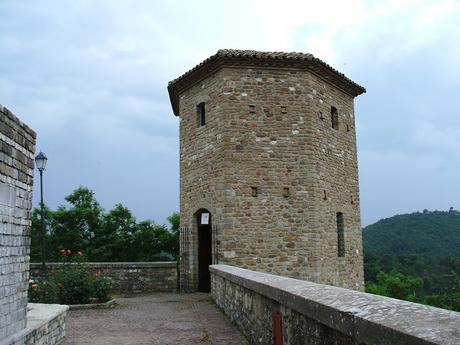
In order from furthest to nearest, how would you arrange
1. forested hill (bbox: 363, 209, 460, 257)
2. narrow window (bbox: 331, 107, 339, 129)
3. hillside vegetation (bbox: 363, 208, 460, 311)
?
forested hill (bbox: 363, 209, 460, 257)
hillside vegetation (bbox: 363, 208, 460, 311)
narrow window (bbox: 331, 107, 339, 129)

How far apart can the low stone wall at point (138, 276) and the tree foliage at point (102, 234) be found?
6.60 metres

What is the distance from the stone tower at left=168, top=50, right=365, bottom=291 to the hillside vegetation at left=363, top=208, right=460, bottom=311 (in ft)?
55.4

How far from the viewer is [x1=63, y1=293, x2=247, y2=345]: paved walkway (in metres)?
7.12

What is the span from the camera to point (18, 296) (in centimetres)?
561

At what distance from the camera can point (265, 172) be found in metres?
13.2

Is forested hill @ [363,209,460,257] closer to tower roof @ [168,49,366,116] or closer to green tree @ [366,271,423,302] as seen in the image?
green tree @ [366,271,423,302]

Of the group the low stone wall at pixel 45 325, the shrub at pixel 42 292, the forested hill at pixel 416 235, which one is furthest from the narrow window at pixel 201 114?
the forested hill at pixel 416 235

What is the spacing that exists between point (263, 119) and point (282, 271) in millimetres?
4343

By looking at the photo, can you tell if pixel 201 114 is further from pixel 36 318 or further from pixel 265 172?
pixel 36 318

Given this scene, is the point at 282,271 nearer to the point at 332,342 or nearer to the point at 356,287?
the point at 356,287

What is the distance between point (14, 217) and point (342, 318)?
4174 mm

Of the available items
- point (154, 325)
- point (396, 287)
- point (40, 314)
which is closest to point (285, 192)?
point (154, 325)

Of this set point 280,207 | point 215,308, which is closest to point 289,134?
point 280,207

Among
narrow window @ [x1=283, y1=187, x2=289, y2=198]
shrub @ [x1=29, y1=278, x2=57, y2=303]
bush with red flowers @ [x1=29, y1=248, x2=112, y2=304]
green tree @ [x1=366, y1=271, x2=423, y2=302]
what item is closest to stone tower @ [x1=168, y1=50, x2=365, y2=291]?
narrow window @ [x1=283, y1=187, x2=289, y2=198]
